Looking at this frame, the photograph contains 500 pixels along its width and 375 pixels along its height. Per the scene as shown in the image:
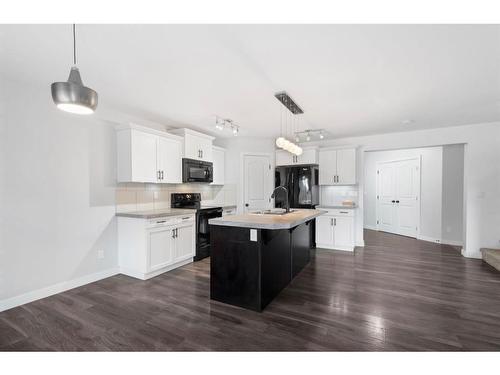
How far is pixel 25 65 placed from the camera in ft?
6.97

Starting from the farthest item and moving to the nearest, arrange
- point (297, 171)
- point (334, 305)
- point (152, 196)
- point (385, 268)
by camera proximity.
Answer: point (297, 171) < point (152, 196) < point (385, 268) < point (334, 305)

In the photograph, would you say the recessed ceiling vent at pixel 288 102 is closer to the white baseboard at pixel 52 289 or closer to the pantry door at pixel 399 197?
the white baseboard at pixel 52 289

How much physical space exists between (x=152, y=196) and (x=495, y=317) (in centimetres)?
448

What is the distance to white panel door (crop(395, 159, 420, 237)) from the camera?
19.6 feet

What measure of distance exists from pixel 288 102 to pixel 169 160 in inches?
83.4

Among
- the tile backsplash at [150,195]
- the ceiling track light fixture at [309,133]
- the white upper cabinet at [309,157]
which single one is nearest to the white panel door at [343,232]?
the white upper cabinet at [309,157]

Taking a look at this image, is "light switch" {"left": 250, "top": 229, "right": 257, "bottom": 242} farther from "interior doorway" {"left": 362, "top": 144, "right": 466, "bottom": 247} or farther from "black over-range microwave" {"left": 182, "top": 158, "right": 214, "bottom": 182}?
"interior doorway" {"left": 362, "top": 144, "right": 466, "bottom": 247}

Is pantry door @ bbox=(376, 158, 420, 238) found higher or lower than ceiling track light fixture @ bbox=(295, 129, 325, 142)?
lower

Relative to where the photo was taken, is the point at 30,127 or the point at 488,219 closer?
the point at 30,127

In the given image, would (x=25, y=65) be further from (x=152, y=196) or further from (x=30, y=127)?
(x=152, y=196)

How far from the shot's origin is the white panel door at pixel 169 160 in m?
3.68

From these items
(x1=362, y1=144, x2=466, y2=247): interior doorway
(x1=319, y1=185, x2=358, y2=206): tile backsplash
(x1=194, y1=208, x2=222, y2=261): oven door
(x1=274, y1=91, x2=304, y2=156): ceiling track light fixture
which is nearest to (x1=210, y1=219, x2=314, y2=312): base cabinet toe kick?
(x1=274, y1=91, x2=304, y2=156): ceiling track light fixture

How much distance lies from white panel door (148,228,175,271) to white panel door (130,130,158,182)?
32.5 inches
